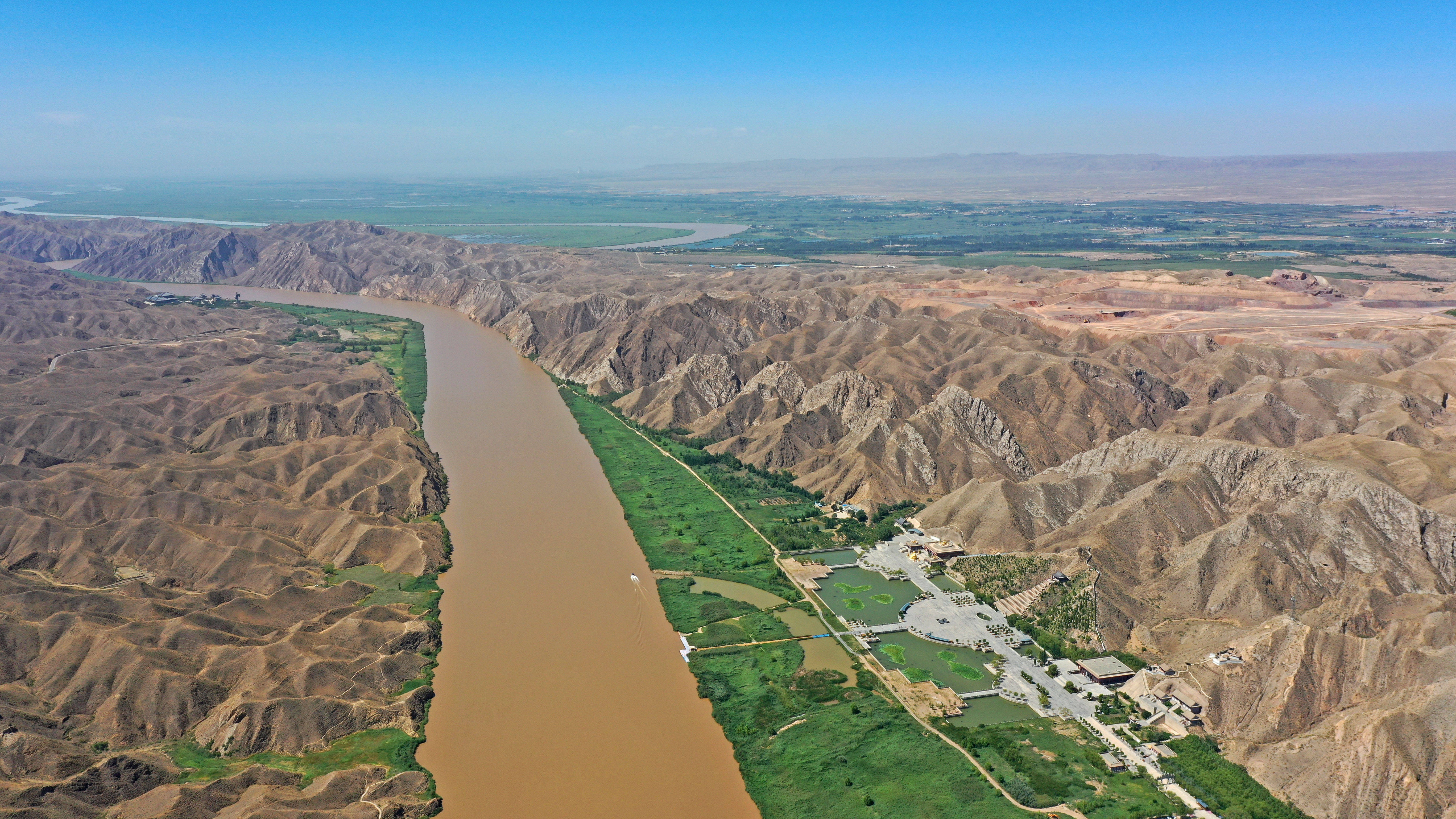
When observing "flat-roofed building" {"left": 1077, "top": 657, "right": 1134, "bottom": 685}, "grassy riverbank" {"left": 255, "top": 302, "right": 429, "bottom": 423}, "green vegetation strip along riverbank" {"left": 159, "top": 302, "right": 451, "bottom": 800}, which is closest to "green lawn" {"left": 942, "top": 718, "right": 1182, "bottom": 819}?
"flat-roofed building" {"left": 1077, "top": 657, "right": 1134, "bottom": 685}

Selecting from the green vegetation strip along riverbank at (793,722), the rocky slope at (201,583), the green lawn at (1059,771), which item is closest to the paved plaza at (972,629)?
the green lawn at (1059,771)

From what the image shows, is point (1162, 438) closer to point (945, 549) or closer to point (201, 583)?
point (945, 549)

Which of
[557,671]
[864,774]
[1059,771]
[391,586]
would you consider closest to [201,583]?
[391,586]

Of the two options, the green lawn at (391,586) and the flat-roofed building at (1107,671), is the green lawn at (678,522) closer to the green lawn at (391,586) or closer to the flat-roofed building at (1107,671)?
the green lawn at (391,586)

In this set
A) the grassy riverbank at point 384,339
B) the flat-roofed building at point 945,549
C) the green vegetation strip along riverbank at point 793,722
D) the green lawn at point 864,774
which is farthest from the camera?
the grassy riverbank at point 384,339

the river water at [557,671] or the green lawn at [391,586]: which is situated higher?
the green lawn at [391,586]

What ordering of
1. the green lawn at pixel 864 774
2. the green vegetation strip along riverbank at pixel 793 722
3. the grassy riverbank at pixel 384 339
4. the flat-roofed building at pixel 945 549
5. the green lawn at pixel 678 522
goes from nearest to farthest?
1. the green lawn at pixel 864 774
2. the green vegetation strip along riverbank at pixel 793 722
3. the green lawn at pixel 678 522
4. the flat-roofed building at pixel 945 549
5. the grassy riverbank at pixel 384 339
